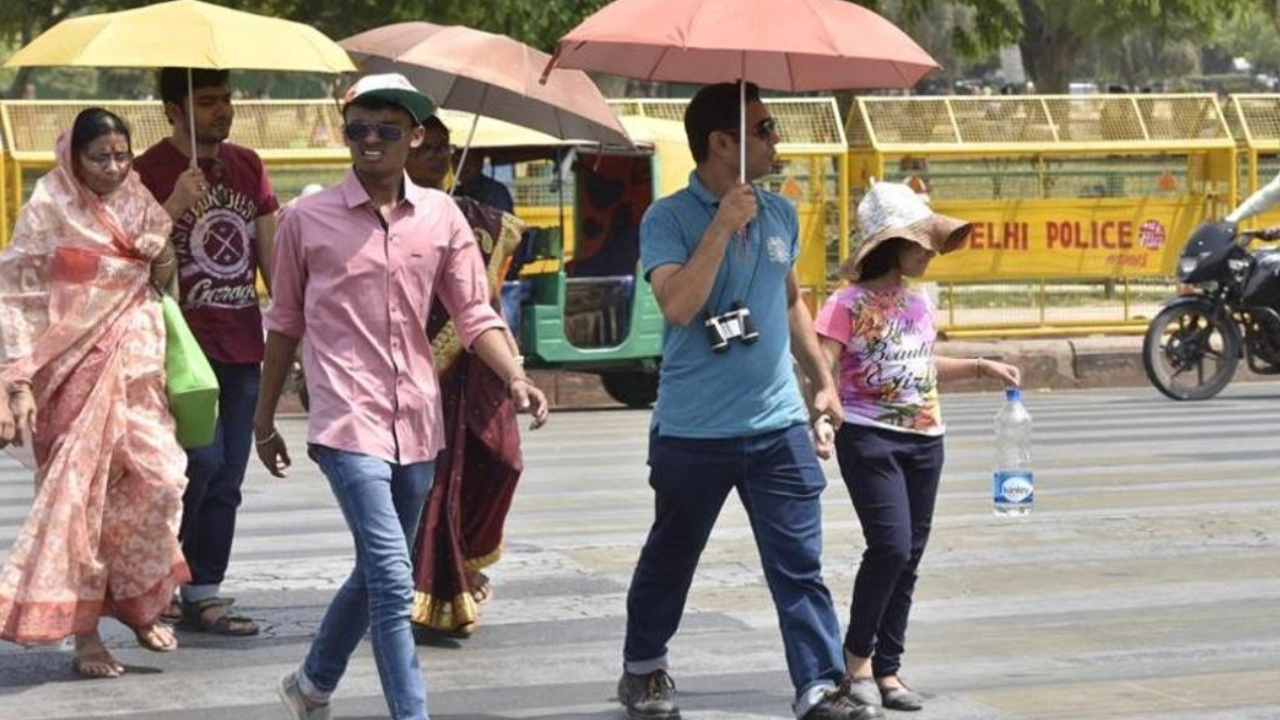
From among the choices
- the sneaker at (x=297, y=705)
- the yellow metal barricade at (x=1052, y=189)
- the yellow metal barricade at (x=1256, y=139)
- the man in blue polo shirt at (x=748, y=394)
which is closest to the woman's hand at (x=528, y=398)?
the man in blue polo shirt at (x=748, y=394)

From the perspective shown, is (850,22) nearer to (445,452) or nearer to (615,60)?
(615,60)

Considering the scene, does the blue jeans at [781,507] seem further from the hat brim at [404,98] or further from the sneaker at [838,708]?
the hat brim at [404,98]

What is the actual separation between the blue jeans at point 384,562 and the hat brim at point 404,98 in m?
0.84

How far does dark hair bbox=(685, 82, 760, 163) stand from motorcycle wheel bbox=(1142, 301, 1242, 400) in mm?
10864

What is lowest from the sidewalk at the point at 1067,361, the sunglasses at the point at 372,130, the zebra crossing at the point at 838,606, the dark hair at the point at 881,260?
the sidewalk at the point at 1067,361

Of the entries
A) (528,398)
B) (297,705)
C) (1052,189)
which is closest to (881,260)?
(528,398)

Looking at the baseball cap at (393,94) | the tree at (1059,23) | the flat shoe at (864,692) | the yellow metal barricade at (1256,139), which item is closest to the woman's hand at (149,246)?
the baseball cap at (393,94)

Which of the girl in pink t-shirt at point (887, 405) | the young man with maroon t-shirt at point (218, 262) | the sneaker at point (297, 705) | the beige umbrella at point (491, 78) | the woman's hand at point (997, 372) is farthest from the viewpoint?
the beige umbrella at point (491, 78)

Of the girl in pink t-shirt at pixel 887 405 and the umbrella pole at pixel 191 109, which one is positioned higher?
the umbrella pole at pixel 191 109

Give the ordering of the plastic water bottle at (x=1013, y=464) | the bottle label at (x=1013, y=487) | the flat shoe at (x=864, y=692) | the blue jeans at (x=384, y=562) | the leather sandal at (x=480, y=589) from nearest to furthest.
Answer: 1. the blue jeans at (x=384, y=562)
2. the flat shoe at (x=864, y=692)
3. the plastic water bottle at (x=1013, y=464)
4. the bottle label at (x=1013, y=487)
5. the leather sandal at (x=480, y=589)

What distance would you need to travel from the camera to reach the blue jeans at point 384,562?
20.4 ft

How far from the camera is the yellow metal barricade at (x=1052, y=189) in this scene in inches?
802

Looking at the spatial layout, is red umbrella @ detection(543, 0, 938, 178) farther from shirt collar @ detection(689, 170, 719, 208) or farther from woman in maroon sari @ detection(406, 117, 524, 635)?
woman in maroon sari @ detection(406, 117, 524, 635)

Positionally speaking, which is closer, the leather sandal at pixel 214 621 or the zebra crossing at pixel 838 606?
the zebra crossing at pixel 838 606
